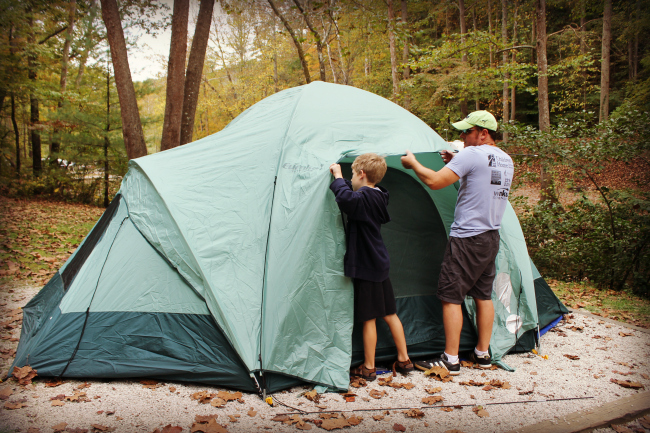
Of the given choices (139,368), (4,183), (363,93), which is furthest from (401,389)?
(4,183)

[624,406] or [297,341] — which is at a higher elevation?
[297,341]

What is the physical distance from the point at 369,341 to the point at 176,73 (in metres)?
5.34

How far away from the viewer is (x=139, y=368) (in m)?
2.78

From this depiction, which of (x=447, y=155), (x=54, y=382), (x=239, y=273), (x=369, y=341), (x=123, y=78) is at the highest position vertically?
(x=123, y=78)

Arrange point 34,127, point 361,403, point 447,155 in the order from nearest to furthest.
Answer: point 361,403 → point 447,155 → point 34,127

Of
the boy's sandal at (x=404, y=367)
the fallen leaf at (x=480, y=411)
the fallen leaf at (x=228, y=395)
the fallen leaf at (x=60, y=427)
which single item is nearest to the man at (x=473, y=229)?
the boy's sandal at (x=404, y=367)

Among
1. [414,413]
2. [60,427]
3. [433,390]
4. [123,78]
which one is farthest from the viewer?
[123,78]

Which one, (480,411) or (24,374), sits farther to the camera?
(24,374)

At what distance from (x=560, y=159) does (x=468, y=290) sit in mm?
4228

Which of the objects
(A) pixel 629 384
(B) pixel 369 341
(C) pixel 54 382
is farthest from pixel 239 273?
(A) pixel 629 384

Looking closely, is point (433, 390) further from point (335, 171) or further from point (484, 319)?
point (335, 171)

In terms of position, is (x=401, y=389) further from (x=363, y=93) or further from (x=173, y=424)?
(x=363, y=93)

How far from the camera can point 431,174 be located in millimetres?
2906

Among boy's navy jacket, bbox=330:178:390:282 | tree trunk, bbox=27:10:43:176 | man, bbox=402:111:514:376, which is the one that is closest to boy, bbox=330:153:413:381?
boy's navy jacket, bbox=330:178:390:282
